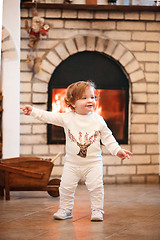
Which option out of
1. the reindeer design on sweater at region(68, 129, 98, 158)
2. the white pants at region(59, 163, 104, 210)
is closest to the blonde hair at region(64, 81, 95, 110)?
the reindeer design on sweater at region(68, 129, 98, 158)

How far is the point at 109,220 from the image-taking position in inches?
128

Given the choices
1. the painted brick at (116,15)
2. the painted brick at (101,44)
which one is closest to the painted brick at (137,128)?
the painted brick at (101,44)

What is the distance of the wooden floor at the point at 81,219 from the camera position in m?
2.78

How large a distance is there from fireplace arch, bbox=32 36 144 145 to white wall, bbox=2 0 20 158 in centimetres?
42

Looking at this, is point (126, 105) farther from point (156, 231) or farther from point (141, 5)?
point (156, 231)

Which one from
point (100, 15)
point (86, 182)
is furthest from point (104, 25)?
point (86, 182)

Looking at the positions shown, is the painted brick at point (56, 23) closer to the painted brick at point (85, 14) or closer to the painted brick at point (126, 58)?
the painted brick at point (85, 14)

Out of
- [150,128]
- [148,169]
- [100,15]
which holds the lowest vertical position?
[148,169]

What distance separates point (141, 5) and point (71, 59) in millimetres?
1084

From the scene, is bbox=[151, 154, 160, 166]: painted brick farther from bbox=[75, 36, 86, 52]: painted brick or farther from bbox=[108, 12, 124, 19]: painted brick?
bbox=[108, 12, 124, 19]: painted brick

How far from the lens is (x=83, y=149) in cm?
323

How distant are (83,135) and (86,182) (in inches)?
13.7

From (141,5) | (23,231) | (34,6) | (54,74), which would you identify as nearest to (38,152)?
(54,74)

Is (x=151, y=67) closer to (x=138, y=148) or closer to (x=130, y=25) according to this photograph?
(x=130, y=25)
